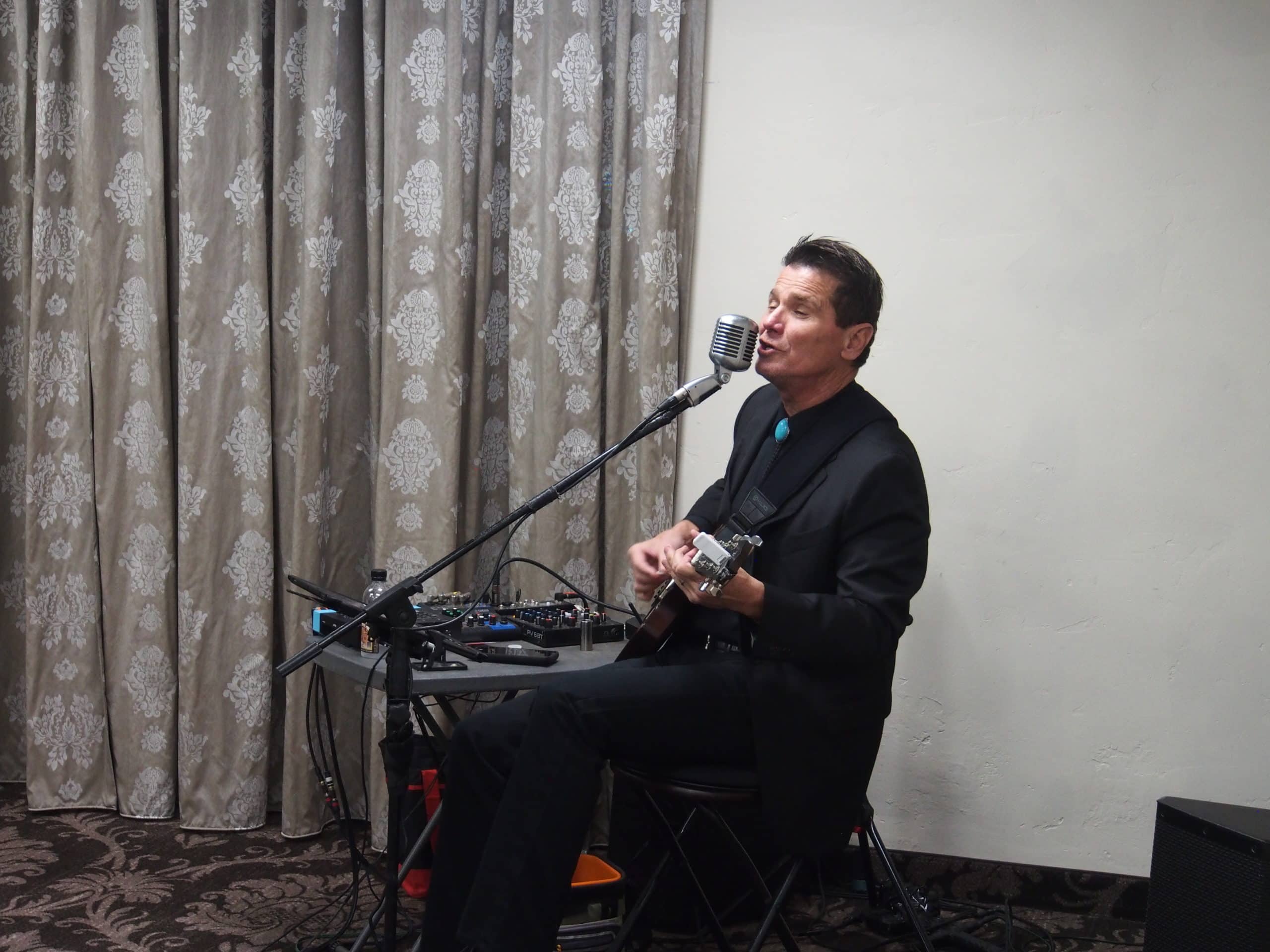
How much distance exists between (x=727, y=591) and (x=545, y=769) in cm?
44

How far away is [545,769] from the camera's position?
6.24 feet

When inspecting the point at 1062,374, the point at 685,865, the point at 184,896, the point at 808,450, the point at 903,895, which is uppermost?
the point at 1062,374

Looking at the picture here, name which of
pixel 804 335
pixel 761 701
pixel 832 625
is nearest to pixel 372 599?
pixel 761 701

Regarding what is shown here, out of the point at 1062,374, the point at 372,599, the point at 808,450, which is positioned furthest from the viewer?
the point at 1062,374

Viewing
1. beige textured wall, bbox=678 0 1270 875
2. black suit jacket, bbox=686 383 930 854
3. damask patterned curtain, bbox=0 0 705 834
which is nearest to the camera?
black suit jacket, bbox=686 383 930 854

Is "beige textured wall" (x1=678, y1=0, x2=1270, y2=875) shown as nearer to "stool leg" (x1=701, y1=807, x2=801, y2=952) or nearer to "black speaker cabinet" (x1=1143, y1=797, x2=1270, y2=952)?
"black speaker cabinet" (x1=1143, y1=797, x2=1270, y2=952)

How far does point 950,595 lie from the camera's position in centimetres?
282

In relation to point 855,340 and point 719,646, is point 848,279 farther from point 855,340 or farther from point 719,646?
point 719,646

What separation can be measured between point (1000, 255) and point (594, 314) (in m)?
1.04

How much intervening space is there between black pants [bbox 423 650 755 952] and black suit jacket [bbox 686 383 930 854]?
3.9 inches

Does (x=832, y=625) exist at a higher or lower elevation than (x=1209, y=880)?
higher

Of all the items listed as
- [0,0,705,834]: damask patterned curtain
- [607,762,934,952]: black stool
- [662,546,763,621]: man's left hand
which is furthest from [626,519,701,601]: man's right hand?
[0,0,705,834]: damask patterned curtain

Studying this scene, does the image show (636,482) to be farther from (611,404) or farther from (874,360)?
(874,360)

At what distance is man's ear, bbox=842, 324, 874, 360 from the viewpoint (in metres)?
2.24
